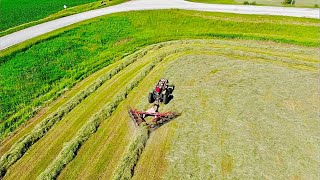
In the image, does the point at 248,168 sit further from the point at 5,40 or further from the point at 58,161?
the point at 5,40

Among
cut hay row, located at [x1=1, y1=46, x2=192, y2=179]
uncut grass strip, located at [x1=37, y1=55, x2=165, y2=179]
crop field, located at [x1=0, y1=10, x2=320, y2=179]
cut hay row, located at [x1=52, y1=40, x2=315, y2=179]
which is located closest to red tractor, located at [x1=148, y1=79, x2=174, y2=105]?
crop field, located at [x1=0, y1=10, x2=320, y2=179]

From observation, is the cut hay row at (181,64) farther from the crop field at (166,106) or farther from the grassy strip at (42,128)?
the grassy strip at (42,128)

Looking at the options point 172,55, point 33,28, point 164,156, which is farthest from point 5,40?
point 164,156

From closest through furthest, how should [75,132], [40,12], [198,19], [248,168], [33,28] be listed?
[248,168] < [75,132] < [33,28] < [198,19] < [40,12]

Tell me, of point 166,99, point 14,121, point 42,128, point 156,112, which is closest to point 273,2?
point 166,99

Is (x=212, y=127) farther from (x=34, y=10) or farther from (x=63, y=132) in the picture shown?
(x=34, y=10)

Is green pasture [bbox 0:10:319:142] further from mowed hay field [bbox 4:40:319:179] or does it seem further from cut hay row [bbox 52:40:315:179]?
mowed hay field [bbox 4:40:319:179]

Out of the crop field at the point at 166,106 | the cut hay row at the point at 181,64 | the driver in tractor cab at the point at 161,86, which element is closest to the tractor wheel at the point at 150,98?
the driver in tractor cab at the point at 161,86
